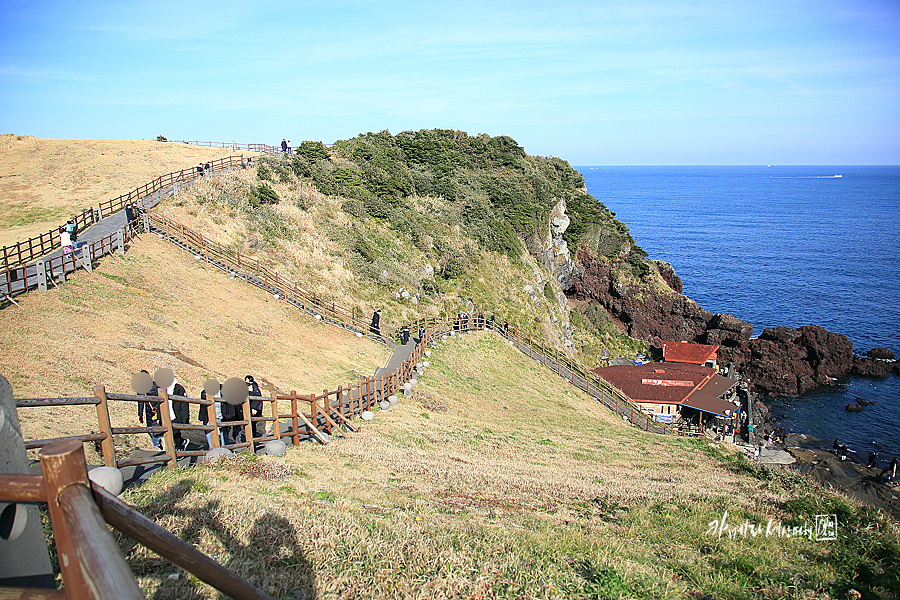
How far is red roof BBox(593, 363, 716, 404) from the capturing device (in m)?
37.5

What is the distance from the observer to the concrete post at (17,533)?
2.74m

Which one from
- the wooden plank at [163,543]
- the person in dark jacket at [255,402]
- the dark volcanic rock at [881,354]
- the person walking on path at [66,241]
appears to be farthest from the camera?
the dark volcanic rock at [881,354]

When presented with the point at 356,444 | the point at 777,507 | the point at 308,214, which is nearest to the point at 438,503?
the point at 356,444

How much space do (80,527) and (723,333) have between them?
60.6m

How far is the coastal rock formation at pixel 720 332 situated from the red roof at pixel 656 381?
10.1 meters

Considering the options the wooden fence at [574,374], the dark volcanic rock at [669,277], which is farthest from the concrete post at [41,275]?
the dark volcanic rock at [669,277]

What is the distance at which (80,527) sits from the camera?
87.0 inches

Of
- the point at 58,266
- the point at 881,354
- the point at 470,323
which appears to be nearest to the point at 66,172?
the point at 58,266

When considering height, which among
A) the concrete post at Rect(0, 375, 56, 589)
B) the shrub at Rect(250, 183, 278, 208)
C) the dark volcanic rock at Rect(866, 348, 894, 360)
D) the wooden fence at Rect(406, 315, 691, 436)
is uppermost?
the shrub at Rect(250, 183, 278, 208)

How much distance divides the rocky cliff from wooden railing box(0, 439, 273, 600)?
180 feet

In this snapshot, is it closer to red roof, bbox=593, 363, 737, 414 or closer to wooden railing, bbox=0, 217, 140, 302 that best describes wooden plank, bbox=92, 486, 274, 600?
wooden railing, bbox=0, 217, 140, 302

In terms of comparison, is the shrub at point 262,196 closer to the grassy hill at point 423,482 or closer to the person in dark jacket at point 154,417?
the grassy hill at point 423,482

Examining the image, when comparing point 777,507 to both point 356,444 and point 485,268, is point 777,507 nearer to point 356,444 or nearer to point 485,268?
point 356,444

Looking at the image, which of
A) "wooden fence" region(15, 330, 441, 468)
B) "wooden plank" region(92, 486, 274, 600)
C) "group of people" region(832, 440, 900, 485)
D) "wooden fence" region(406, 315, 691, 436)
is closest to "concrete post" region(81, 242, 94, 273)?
"wooden fence" region(15, 330, 441, 468)
